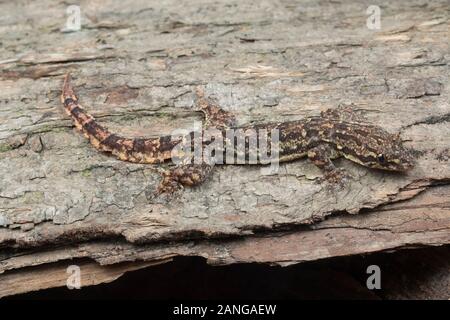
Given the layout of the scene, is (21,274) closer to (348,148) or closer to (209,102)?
(209,102)

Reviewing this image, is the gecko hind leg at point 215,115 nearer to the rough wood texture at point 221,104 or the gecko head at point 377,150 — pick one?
the rough wood texture at point 221,104

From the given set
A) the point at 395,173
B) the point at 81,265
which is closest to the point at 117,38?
the point at 81,265

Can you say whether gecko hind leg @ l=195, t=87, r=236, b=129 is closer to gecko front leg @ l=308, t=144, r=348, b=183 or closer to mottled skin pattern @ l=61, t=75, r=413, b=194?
mottled skin pattern @ l=61, t=75, r=413, b=194

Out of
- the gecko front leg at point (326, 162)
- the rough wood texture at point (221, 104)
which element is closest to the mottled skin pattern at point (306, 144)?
the gecko front leg at point (326, 162)

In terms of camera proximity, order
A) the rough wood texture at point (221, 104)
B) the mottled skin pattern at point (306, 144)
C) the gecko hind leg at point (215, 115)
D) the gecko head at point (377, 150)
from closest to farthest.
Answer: the rough wood texture at point (221, 104) → the gecko head at point (377, 150) → the mottled skin pattern at point (306, 144) → the gecko hind leg at point (215, 115)

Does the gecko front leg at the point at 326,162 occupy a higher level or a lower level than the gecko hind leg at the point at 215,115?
lower

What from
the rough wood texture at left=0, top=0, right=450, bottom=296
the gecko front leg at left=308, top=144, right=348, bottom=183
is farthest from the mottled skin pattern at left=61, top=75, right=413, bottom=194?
the rough wood texture at left=0, top=0, right=450, bottom=296

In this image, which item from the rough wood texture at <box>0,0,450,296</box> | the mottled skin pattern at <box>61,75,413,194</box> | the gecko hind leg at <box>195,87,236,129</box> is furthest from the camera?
the gecko hind leg at <box>195,87,236,129</box>

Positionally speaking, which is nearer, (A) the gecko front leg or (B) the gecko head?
(B) the gecko head
